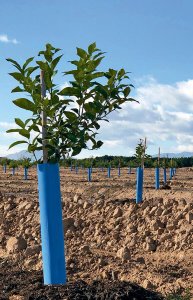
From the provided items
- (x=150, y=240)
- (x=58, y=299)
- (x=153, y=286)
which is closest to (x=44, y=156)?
(x=58, y=299)

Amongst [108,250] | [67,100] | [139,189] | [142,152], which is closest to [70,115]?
[67,100]

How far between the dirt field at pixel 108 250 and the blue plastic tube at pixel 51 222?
22cm

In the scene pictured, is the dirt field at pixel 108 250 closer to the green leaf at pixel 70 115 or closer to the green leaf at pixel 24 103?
the green leaf at pixel 70 115

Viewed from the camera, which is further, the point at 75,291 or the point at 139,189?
the point at 139,189

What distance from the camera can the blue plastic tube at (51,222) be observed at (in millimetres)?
5547

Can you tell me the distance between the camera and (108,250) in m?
9.94

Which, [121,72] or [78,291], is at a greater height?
[121,72]

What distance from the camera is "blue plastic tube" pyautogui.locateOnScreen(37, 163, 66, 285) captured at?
5547 mm

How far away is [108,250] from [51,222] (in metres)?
4.56

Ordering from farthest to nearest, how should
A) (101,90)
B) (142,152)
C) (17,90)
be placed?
(142,152)
(17,90)
(101,90)

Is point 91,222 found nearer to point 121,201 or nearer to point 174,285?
point 121,201

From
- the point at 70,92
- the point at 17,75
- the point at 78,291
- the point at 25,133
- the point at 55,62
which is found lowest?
the point at 78,291

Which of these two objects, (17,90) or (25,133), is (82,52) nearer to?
(17,90)

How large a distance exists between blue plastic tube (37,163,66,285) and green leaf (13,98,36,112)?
25.6 inches
